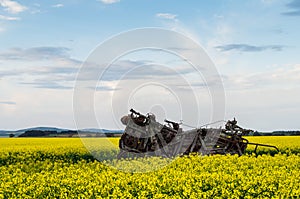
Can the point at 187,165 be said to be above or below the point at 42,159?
above

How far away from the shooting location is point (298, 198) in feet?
29.4

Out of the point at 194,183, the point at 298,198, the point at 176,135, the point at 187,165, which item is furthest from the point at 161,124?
the point at 298,198

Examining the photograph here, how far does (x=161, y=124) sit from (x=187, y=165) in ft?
14.5

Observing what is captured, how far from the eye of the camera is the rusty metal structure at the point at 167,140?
18.4 meters

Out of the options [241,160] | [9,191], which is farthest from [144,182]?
[241,160]

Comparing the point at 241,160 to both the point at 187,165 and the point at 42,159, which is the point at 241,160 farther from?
the point at 42,159

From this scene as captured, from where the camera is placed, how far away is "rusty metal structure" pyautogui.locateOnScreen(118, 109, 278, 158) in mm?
18438

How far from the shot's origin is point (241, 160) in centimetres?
1485

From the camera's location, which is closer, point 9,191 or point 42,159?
point 9,191

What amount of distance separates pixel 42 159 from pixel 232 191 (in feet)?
44.4

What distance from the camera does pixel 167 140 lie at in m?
18.5

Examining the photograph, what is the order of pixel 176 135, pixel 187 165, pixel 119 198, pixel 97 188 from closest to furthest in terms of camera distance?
pixel 119 198 → pixel 97 188 → pixel 187 165 → pixel 176 135

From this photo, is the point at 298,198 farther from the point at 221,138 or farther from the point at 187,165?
the point at 221,138

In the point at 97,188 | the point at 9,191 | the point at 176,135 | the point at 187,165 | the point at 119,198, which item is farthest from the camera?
the point at 176,135
